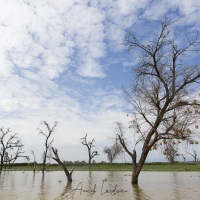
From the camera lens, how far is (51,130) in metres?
44.2

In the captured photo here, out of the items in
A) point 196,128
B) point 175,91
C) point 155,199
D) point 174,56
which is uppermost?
point 174,56

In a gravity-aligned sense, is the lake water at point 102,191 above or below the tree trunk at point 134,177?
below

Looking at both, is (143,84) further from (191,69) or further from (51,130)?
(51,130)

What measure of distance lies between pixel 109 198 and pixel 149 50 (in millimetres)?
9777

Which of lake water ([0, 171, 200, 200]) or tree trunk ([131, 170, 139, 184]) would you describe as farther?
tree trunk ([131, 170, 139, 184])

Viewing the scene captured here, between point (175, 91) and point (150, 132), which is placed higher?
point (175, 91)

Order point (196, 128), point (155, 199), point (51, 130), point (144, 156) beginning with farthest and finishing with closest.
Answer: point (51, 130), point (144, 156), point (196, 128), point (155, 199)

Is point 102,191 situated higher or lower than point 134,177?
lower

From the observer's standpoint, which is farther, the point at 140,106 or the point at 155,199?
the point at 140,106

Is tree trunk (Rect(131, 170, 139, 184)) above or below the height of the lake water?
above

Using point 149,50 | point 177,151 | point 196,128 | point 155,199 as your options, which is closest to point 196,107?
point 196,128

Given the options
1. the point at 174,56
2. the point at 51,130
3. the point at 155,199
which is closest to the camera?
the point at 155,199

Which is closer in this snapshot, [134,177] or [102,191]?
[102,191]

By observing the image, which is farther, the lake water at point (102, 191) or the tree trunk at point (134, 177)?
the tree trunk at point (134, 177)
